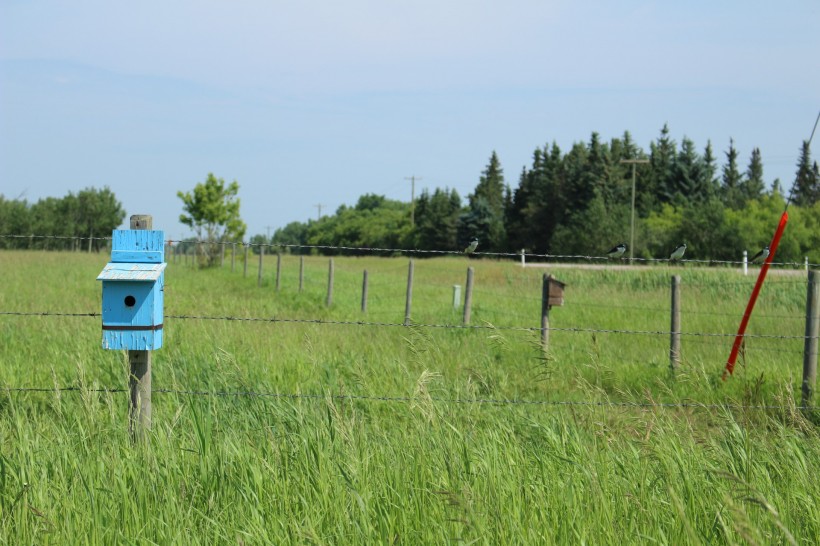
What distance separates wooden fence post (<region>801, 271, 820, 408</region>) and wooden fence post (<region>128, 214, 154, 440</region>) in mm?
5368

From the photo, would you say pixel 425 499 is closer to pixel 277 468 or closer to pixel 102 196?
pixel 277 468

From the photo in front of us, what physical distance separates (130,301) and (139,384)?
45 centimetres

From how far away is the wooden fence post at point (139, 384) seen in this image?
4085 mm

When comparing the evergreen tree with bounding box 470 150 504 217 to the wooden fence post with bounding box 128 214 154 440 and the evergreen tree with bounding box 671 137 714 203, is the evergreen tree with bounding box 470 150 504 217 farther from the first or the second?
→ the wooden fence post with bounding box 128 214 154 440

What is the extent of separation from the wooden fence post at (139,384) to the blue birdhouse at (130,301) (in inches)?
4.5

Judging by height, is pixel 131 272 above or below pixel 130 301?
above

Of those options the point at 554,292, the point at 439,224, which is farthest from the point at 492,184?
the point at 554,292

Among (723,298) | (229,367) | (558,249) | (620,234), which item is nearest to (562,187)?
(558,249)

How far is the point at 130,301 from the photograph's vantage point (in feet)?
13.8

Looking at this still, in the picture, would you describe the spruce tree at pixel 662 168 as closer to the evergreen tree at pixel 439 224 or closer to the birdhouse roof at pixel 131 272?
the evergreen tree at pixel 439 224

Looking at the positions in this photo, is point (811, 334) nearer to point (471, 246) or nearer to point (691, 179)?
point (471, 246)

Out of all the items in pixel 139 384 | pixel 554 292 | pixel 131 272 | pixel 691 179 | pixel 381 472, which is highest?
pixel 691 179

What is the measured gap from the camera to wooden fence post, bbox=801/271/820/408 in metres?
6.71

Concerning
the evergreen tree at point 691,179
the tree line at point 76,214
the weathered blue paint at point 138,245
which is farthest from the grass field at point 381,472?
the tree line at point 76,214
